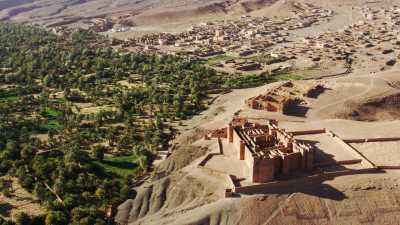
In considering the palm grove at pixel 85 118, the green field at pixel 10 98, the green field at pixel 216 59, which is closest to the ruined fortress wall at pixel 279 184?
the palm grove at pixel 85 118

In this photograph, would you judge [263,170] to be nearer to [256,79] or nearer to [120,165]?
[120,165]

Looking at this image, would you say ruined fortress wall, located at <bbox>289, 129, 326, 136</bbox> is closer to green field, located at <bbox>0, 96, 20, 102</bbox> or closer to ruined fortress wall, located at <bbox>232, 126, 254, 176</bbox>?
ruined fortress wall, located at <bbox>232, 126, 254, 176</bbox>

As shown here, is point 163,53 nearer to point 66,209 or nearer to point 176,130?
point 176,130

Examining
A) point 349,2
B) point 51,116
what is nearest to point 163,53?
point 51,116

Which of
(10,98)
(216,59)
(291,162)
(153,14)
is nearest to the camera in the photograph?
(291,162)

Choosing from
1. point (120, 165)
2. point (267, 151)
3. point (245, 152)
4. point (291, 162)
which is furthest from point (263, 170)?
point (120, 165)

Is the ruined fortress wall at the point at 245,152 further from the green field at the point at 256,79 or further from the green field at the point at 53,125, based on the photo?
the green field at the point at 256,79

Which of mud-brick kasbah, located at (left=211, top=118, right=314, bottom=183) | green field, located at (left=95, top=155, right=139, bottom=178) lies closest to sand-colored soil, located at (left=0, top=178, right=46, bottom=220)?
green field, located at (left=95, top=155, right=139, bottom=178)
